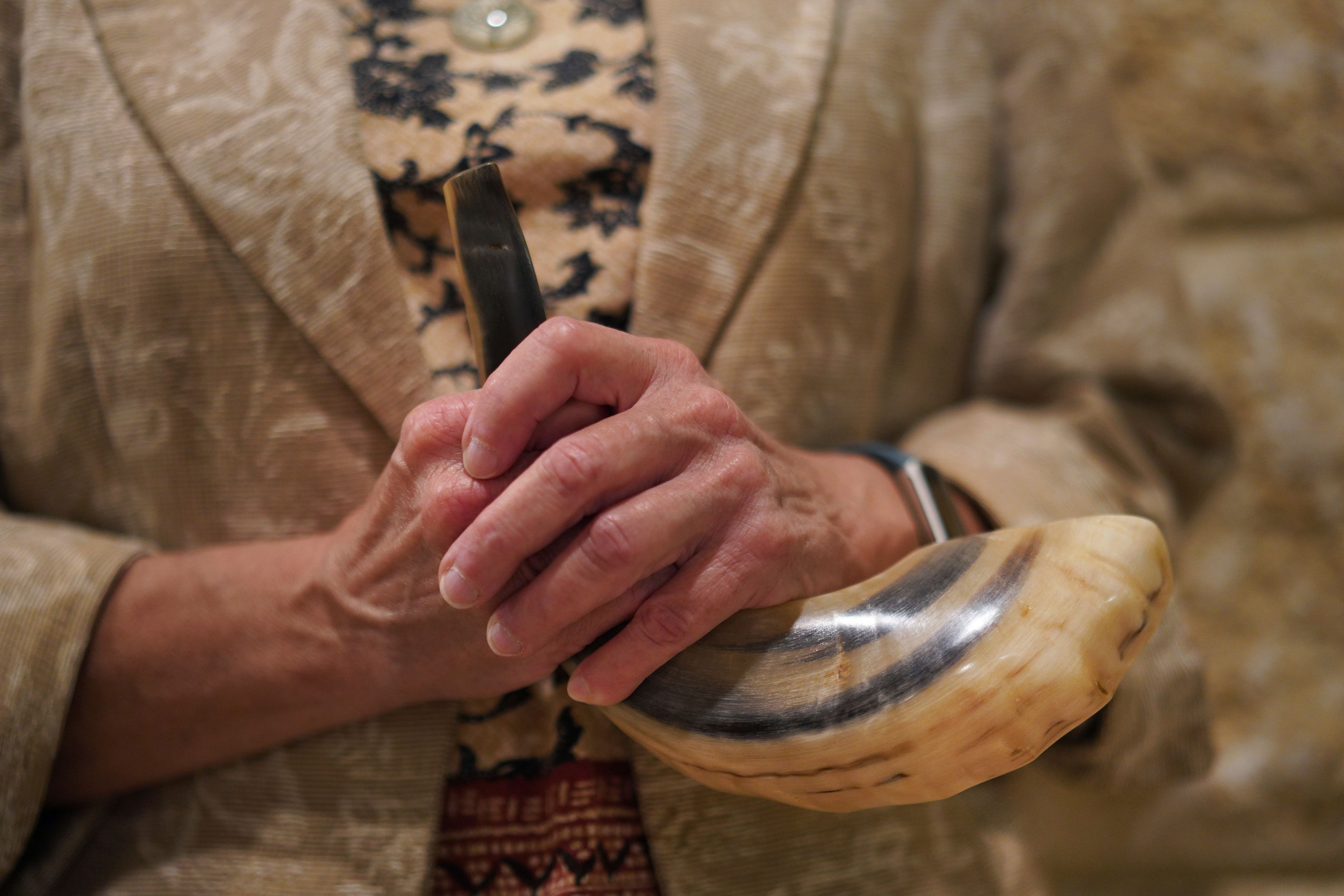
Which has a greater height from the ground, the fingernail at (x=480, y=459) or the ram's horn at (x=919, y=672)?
the fingernail at (x=480, y=459)

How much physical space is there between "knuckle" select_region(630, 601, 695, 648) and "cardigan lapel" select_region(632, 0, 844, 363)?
0.64 ft

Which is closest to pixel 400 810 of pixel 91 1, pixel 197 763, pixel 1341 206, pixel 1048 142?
pixel 197 763

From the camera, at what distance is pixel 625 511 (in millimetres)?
363

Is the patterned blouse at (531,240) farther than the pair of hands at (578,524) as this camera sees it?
Yes

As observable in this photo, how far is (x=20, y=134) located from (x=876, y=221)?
56 cm

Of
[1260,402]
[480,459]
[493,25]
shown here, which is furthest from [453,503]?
[1260,402]

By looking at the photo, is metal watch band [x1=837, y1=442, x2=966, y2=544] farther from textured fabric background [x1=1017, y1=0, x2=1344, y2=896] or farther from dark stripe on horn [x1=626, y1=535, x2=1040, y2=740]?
textured fabric background [x1=1017, y1=0, x2=1344, y2=896]

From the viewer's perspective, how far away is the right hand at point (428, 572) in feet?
1.25

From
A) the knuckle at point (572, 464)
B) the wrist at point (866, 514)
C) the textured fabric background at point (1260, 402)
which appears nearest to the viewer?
the knuckle at point (572, 464)

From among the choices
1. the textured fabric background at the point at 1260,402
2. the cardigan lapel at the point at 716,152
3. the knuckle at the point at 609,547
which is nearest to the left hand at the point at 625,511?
the knuckle at the point at 609,547

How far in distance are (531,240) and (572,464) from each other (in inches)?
9.4

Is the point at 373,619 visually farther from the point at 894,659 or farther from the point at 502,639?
the point at 894,659

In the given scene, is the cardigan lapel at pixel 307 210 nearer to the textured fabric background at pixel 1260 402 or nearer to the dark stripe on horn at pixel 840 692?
the dark stripe on horn at pixel 840 692

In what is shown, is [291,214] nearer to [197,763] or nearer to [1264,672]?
[197,763]
